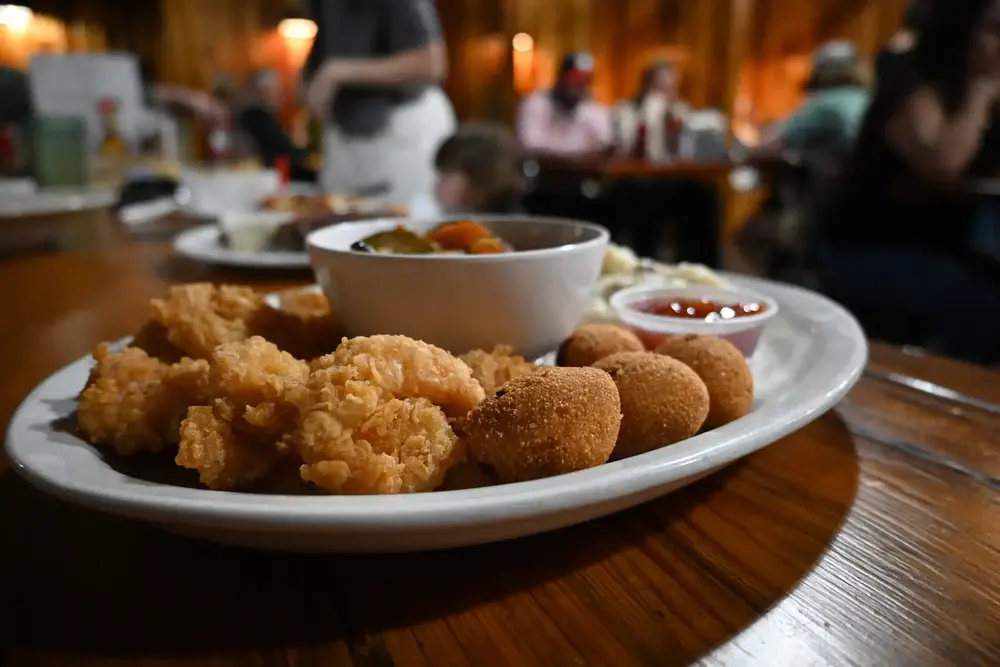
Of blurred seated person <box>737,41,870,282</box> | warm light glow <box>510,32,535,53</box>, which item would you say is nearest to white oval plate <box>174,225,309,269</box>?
blurred seated person <box>737,41,870,282</box>

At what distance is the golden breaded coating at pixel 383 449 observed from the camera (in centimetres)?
55

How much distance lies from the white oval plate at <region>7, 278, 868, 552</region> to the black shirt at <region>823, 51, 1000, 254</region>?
91.8 inches

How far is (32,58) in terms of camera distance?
11.2 ft

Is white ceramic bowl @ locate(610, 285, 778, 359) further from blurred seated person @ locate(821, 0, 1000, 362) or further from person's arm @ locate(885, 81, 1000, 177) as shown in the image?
person's arm @ locate(885, 81, 1000, 177)

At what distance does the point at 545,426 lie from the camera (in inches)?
22.7

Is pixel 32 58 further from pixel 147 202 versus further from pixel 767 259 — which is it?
pixel 767 259

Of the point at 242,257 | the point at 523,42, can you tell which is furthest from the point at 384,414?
the point at 523,42

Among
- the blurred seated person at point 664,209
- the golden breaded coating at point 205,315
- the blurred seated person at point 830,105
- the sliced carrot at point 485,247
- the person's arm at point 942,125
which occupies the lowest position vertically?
the blurred seated person at point 664,209

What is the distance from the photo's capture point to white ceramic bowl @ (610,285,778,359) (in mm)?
930

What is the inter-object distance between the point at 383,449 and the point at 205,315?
352 mm

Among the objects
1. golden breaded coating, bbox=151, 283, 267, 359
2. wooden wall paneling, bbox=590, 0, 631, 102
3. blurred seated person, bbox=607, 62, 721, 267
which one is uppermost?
wooden wall paneling, bbox=590, 0, 631, 102

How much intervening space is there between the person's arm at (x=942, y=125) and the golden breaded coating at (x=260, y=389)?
2.64 metres

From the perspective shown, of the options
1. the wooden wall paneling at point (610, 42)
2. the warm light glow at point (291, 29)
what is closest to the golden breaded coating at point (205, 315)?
the warm light glow at point (291, 29)

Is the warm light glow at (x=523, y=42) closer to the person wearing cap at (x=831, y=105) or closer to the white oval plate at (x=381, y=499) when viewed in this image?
the person wearing cap at (x=831, y=105)
